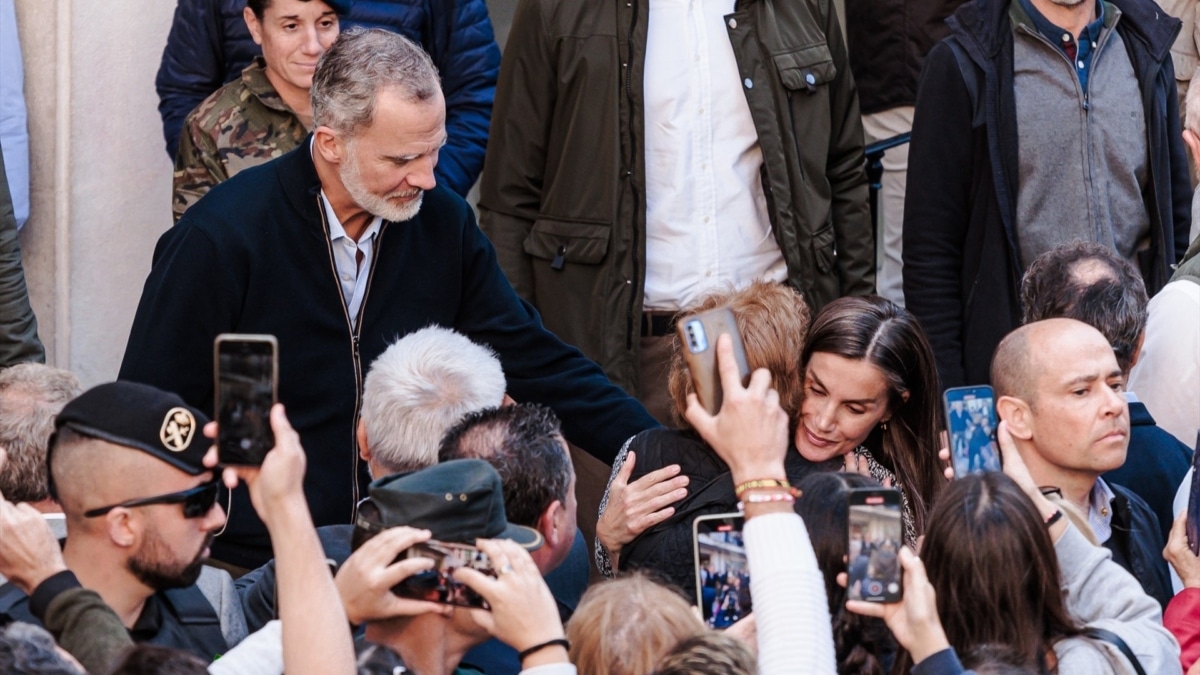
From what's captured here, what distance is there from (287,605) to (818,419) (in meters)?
1.85

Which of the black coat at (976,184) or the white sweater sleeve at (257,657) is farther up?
the black coat at (976,184)

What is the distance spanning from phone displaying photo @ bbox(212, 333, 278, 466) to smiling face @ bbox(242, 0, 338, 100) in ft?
7.65

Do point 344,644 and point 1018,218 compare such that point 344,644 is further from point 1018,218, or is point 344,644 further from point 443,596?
point 1018,218

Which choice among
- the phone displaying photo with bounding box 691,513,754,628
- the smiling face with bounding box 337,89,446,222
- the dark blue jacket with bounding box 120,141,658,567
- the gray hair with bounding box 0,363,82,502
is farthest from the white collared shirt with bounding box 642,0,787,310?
the phone displaying photo with bounding box 691,513,754,628

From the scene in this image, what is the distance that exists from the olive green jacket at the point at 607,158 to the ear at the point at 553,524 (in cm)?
205

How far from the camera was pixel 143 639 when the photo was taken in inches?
133

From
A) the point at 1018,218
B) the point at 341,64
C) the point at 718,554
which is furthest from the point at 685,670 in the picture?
the point at 1018,218

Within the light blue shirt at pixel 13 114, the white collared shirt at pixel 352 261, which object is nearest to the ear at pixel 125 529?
the white collared shirt at pixel 352 261

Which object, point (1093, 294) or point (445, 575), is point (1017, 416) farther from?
point (445, 575)

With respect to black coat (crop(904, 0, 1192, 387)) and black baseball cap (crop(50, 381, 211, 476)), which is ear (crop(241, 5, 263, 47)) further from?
black baseball cap (crop(50, 381, 211, 476))

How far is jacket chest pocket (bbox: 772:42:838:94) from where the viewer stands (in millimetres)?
5656

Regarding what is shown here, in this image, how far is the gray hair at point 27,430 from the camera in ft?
12.6

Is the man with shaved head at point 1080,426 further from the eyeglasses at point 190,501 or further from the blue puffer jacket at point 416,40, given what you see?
the blue puffer jacket at point 416,40

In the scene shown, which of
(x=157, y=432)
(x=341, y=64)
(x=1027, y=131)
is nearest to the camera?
(x=157, y=432)
